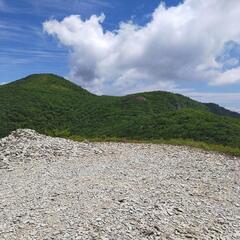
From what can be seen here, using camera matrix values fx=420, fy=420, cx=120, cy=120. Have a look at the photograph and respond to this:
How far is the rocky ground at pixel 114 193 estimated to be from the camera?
1395 centimetres

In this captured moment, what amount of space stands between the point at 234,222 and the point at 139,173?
7.95m

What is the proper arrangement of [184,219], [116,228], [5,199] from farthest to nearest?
[5,199], [184,219], [116,228]

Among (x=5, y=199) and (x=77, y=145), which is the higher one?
(x=77, y=145)

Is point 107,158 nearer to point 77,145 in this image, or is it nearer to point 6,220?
point 77,145

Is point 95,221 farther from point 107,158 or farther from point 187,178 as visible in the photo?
point 107,158

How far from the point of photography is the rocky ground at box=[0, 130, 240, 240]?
13945mm

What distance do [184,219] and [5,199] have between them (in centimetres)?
804

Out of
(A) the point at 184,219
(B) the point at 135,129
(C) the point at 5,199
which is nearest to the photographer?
(A) the point at 184,219

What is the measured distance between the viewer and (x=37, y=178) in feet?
72.7

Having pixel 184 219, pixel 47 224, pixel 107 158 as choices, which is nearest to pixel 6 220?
pixel 47 224

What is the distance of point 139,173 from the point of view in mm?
22406

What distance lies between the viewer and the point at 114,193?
1780cm

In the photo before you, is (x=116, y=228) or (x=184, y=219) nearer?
(x=116, y=228)

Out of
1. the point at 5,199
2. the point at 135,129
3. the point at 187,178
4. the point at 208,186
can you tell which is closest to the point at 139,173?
the point at 187,178
